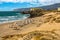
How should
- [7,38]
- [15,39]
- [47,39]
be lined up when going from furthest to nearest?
[7,38] < [15,39] < [47,39]

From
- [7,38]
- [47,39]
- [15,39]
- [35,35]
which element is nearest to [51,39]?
[47,39]

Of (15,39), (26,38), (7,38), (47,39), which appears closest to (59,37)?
(47,39)

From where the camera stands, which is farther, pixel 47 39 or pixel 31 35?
pixel 31 35

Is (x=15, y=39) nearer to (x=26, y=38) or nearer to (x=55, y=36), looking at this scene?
(x=26, y=38)

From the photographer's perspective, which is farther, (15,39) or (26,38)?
(15,39)

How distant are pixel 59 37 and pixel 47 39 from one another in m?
0.79

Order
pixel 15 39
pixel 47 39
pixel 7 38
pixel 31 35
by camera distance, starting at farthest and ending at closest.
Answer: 1. pixel 7 38
2. pixel 15 39
3. pixel 31 35
4. pixel 47 39

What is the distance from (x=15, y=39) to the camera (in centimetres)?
932

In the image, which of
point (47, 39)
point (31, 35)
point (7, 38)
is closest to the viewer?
point (47, 39)

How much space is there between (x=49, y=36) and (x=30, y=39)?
0.80 m

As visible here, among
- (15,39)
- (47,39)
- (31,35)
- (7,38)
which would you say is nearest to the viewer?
(47,39)

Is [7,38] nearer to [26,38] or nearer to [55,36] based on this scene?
[26,38]

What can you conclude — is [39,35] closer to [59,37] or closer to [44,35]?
[44,35]

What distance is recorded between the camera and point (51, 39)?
27.1 feet
